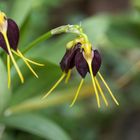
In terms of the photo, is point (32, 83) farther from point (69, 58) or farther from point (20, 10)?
point (69, 58)

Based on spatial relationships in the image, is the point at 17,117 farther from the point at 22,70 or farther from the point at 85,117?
the point at 85,117

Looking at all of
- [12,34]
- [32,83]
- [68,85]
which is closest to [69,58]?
[12,34]

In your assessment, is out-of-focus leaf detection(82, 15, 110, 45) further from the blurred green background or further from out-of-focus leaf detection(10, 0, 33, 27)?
out-of-focus leaf detection(10, 0, 33, 27)

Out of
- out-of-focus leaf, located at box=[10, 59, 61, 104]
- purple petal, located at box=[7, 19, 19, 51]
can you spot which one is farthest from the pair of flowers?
out-of-focus leaf, located at box=[10, 59, 61, 104]

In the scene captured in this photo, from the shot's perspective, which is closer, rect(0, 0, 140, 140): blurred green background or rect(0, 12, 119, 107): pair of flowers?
rect(0, 12, 119, 107): pair of flowers

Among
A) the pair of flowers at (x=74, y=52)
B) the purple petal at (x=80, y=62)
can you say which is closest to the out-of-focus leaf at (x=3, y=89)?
the pair of flowers at (x=74, y=52)

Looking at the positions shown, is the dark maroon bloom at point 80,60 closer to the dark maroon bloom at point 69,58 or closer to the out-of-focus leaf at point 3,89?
the dark maroon bloom at point 69,58

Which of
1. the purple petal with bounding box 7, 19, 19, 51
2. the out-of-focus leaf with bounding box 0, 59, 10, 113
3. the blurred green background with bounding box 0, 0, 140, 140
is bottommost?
the blurred green background with bounding box 0, 0, 140, 140

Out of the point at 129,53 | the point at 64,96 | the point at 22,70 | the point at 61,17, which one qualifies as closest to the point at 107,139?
the point at 129,53
